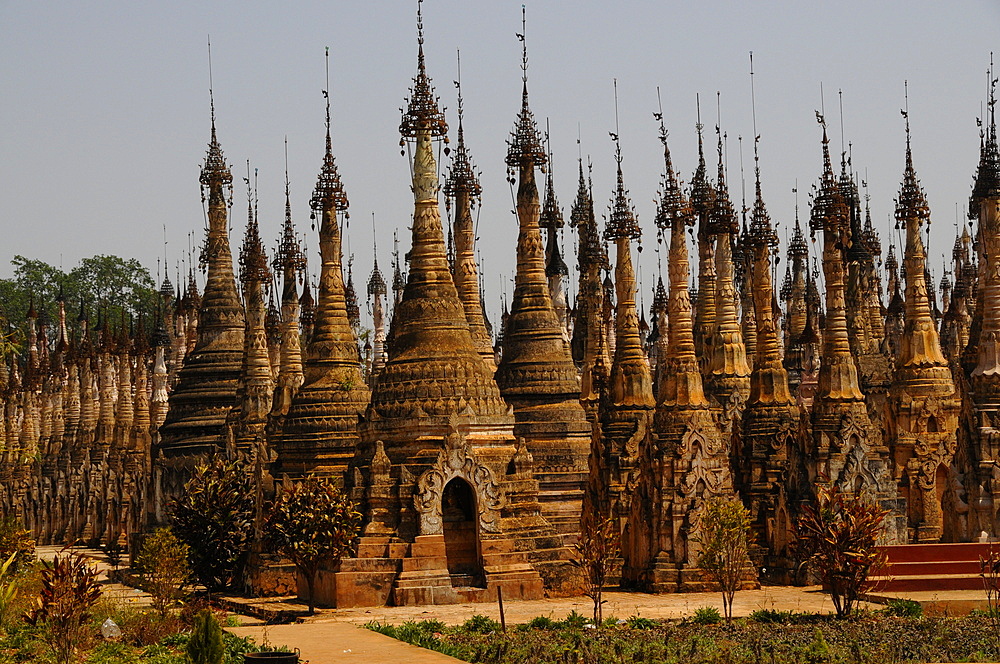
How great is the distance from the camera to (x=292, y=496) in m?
29.2

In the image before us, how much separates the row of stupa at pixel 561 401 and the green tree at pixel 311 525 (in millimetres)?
975

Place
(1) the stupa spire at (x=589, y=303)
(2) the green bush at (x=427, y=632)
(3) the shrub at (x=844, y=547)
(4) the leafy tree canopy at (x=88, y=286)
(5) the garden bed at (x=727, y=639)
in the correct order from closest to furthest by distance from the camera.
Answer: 1. (5) the garden bed at (x=727, y=639)
2. (2) the green bush at (x=427, y=632)
3. (3) the shrub at (x=844, y=547)
4. (1) the stupa spire at (x=589, y=303)
5. (4) the leafy tree canopy at (x=88, y=286)

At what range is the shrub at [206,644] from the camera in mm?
19406

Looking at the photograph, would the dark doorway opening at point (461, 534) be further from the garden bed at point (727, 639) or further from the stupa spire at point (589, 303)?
the stupa spire at point (589, 303)

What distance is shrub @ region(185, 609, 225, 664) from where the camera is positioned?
19.4 metres

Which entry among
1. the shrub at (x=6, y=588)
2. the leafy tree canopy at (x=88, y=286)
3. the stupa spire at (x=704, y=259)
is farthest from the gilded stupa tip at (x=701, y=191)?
the leafy tree canopy at (x=88, y=286)

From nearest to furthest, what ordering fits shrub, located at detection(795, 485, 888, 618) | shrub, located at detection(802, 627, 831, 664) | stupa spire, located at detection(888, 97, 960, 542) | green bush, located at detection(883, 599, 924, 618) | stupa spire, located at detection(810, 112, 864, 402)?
shrub, located at detection(802, 627, 831, 664), shrub, located at detection(795, 485, 888, 618), green bush, located at detection(883, 599, 924, 618), stupa spire, located at detection(810, 112, 864, 402), stupa spire, located at detection(888, 97, 960, 542)

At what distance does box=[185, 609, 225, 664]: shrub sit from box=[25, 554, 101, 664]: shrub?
11.9 ft

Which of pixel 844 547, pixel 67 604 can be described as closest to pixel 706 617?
pixel 844 547

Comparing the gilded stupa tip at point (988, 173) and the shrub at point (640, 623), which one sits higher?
the gilded stupa tip at point (988, 173)

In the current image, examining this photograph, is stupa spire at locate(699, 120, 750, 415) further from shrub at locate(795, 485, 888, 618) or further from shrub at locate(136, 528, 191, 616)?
shrub at locate(136, 528, 191, 616)

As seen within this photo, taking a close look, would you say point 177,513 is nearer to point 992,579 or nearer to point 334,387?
point 334,387

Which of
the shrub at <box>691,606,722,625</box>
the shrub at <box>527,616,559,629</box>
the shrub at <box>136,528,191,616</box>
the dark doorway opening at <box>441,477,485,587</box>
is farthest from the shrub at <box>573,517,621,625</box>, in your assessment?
the shrub at <box>136,528,191,616</box>

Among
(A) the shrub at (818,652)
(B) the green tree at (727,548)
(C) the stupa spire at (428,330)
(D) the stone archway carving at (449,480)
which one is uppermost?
(C) the stupa spire at (428,330)
